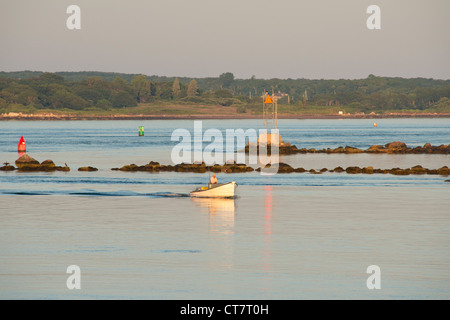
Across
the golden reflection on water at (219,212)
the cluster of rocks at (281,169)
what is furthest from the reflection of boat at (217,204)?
the cluster of rocks at (281,169)

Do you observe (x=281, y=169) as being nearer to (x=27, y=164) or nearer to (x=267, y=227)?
(x=27, y=164)

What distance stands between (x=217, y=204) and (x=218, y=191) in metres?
2.25

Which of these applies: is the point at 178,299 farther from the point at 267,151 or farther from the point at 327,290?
the point at 267,151

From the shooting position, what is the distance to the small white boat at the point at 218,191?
49.2 m

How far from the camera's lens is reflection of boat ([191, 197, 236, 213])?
147ft

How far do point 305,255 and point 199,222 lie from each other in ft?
34.8

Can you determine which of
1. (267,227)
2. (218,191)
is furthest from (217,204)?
(267,227)

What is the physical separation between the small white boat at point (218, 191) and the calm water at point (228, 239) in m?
0.83

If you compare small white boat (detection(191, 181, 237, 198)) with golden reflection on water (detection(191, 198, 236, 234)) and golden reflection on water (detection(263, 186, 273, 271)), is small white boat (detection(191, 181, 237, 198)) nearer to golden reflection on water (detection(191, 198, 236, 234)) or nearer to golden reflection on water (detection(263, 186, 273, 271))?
golden reflection on water (detection(191, 198, 236, 234))

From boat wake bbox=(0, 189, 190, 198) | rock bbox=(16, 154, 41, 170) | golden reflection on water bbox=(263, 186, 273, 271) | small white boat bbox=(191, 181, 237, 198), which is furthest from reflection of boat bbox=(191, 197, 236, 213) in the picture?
rock bbox=(16, 154, 41, 170)

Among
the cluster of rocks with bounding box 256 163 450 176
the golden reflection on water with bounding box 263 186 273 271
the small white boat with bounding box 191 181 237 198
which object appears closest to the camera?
the golden reflection on water with bounding box 263 186 273 271

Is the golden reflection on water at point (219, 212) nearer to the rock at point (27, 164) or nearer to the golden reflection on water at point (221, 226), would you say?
the golden reflection on water at point (221, 226)

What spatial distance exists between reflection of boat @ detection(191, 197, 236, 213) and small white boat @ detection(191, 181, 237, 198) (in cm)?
28
